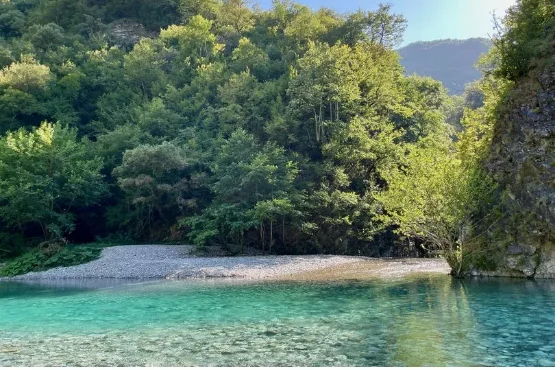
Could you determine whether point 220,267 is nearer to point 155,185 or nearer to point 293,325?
point 155,185

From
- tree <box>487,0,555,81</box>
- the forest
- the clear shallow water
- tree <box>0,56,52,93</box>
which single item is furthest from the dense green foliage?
tree <box>487,0,555,81</box>

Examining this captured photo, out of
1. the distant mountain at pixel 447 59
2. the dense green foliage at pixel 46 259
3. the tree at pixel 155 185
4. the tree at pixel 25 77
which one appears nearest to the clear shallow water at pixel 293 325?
the dense green foliage at pixel 46 259

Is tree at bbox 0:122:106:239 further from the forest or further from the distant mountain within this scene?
the distant mountain

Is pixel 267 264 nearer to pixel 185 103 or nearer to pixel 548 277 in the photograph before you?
pixel 548 277

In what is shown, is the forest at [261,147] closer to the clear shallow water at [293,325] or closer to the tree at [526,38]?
the tree at [526,38]

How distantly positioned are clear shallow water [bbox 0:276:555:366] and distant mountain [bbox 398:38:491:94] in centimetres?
16352

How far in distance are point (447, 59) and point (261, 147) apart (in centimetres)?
17079

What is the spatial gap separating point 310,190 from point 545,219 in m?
17.1

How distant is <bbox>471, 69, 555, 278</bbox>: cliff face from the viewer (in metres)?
18.5

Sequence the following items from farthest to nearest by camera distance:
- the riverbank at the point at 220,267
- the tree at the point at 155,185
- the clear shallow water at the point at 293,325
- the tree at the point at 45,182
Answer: the tree at the point at 155,185 → the tree at the point at 45,182 → the riverbank at the point at 220,267 → the clear shallow water at the point at 293,325

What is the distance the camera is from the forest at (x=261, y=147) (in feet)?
71.2

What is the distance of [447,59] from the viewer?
185750 mm

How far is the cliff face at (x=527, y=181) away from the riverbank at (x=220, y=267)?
360 cm

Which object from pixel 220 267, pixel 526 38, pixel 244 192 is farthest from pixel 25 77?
pixel 526 38
